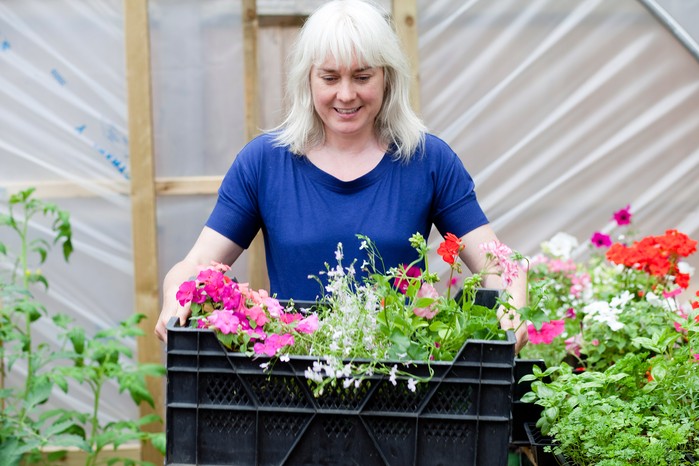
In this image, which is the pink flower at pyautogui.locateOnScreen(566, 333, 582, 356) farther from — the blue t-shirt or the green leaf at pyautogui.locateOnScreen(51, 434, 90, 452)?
the green leaf at pyautogui.locateOnScreen(51, 434, 90, 452)

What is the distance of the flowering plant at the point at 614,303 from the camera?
226cm

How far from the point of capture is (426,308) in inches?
62.1

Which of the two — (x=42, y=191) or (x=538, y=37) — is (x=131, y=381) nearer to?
(x=42, y=191)

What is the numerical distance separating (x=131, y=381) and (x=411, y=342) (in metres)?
1.84

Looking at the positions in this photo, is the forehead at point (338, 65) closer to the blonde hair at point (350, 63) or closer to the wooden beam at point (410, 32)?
the blonde hair at point (350, 63)

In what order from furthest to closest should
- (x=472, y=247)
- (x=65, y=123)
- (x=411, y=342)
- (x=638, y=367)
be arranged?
(x=65, y=123) < (x=472, y=247) < (x=638, y=367) < (x=411, y=342)

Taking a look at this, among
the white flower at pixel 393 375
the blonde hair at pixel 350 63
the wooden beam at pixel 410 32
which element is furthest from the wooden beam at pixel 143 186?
the white flower at pixel 393 375

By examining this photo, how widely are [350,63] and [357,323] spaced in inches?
28.1

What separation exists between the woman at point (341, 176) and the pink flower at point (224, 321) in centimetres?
55

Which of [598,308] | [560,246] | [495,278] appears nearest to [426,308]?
[495,278]

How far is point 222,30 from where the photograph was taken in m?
3.65

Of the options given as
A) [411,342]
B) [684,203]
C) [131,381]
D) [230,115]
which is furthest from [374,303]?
[684,203]

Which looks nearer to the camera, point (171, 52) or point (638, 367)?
point (638, 367)

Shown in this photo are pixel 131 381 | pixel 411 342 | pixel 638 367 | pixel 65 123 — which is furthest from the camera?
pixel 65 123
